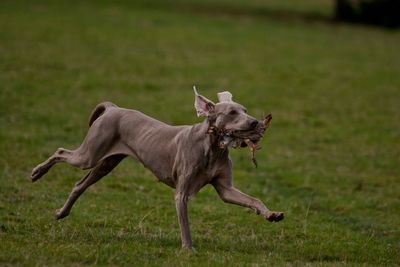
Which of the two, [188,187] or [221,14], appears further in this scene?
[221,14]

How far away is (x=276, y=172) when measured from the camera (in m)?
13.9

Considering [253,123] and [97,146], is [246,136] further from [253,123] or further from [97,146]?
[97,146]

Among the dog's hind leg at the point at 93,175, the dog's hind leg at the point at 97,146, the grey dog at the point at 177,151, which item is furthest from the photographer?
the dog's hind leg at the point at 93,175

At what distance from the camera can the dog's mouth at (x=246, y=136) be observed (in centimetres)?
770

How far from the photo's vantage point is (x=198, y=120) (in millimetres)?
17312

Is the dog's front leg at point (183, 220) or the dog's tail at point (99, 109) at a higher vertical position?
the dog's tail at point (99, 109)

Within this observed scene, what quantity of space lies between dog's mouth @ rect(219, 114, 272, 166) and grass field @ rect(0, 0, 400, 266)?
103cm

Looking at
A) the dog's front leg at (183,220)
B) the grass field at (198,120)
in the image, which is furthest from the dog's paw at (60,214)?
the dog's front leg at (183,220)

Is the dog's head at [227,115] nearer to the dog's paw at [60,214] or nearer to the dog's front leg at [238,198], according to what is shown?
the dog's front leg at [238,198]

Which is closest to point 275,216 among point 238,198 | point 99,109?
point 238,198

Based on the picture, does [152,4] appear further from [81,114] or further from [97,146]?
[97,146]

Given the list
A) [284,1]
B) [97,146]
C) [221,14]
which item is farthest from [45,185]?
[284,1]

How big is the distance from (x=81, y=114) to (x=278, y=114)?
4.62 meters

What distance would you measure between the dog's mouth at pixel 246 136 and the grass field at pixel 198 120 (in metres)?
1.03
